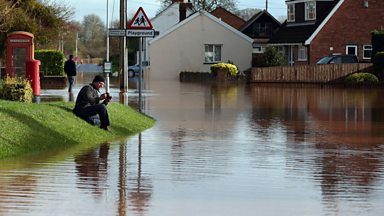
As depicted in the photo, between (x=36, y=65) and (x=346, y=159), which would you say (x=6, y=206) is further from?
(x=36, y=65)

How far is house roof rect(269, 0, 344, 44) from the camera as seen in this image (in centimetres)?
5975

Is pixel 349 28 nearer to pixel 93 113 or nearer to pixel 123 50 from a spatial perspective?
pixel 123 50

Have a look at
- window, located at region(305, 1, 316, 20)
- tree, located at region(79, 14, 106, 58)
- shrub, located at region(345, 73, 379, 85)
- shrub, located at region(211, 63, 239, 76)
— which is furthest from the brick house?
tree, located at region(79, 14, 106, 58)

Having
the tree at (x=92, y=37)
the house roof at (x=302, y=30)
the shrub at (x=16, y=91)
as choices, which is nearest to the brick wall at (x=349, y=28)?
the house roof at (x=302, y=30)

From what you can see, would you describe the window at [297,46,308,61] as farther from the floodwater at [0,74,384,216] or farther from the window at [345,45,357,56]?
the floodwater at [0,74,384,216]

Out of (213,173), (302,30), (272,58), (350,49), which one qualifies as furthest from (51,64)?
(213,173)

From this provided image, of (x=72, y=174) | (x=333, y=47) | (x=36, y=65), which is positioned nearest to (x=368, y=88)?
(x=333, y=47)

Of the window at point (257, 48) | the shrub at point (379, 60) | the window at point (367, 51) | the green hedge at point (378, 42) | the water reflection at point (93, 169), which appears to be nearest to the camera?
the water reflection at point (93, 169)

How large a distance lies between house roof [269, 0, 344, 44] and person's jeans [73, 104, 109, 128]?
142ft

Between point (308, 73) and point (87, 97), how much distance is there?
1312 inches

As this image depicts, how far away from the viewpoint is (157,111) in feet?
85.1

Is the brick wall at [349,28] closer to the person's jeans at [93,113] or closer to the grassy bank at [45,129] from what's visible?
the grassy bank at [45,129]

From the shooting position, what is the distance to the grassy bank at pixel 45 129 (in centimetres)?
1442

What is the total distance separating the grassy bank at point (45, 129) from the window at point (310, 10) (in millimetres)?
44113
